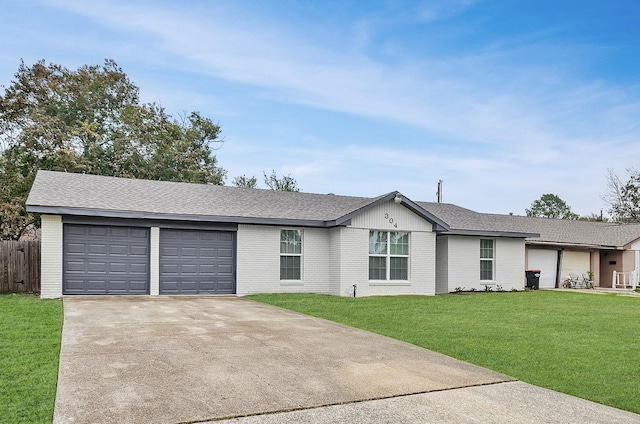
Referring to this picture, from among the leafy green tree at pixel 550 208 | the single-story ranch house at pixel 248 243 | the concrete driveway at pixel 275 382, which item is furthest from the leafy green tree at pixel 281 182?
the leafy green tree at pixel 550 208

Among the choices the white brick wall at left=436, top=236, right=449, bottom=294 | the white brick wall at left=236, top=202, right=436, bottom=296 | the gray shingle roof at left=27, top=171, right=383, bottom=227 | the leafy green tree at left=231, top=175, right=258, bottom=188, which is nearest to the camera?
the gray shingle roof at left=27, top=171, right=383, bottom=227

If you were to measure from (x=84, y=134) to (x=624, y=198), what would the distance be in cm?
4578

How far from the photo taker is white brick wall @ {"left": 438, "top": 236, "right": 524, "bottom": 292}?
20.2m

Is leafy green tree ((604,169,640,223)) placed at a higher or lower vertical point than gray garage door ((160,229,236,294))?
higher

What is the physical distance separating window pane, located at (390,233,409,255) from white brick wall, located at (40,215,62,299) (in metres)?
10.7

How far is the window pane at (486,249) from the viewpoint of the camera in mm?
21031

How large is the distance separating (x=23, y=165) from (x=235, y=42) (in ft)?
50.4

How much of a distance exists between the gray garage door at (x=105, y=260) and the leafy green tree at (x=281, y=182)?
27.7 m

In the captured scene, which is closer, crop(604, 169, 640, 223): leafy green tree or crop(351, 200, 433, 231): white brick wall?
crop(351, 200, 433, 231): white brick wall

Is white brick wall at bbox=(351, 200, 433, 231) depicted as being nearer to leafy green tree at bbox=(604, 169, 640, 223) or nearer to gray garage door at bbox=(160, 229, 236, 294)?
gray garage door at bbox=(160, 229, 236, 294)

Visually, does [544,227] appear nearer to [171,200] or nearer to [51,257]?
[171,200]

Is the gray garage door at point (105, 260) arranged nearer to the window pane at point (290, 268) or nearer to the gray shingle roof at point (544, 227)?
the window pane at point (290, 268)

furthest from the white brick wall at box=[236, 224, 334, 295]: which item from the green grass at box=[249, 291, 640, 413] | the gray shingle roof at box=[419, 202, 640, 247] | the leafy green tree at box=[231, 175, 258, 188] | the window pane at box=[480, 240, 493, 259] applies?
the leafy green tree at box=[231, 175, 258, 188]

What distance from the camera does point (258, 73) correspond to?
19.3 metres
